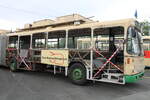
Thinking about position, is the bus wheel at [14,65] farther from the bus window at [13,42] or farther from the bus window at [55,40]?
the bus window at [55,40]

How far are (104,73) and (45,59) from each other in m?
3.32

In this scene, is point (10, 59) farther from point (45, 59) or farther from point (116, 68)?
point (116, 68)

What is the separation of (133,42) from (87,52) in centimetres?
194

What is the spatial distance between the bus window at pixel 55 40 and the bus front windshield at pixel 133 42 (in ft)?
11.2

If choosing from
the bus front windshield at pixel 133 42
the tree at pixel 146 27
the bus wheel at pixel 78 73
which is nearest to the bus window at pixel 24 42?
the bus wheel at pixel 78 73

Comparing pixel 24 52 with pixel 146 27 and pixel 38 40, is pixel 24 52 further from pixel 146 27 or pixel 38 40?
pixel 146 27

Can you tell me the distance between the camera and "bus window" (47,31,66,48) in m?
7.20

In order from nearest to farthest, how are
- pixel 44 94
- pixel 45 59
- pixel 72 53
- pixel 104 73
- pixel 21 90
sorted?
pixel 44 94 < pixel 21 90 < pixel 104 73 < pixel 72 53 < pixel 45 59

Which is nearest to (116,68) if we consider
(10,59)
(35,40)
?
(35,40)

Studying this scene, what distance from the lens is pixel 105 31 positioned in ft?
21.6

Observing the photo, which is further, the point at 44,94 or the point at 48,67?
the point at 48,67

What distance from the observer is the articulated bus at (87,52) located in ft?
16.5

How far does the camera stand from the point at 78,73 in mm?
5961

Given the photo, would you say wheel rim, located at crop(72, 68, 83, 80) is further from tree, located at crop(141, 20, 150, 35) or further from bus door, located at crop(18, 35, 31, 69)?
tree, located at crop(141, 20, 150, 35)
